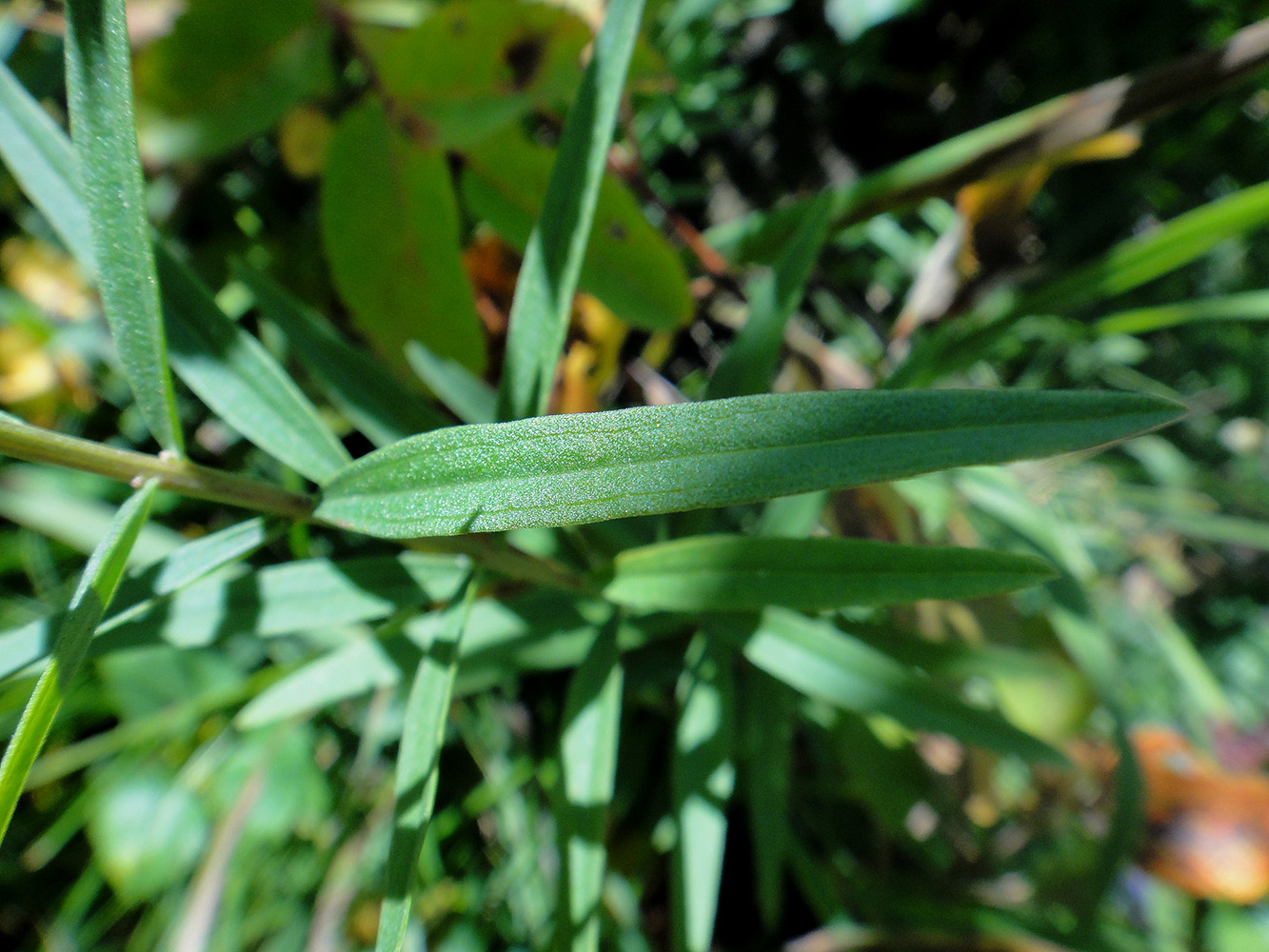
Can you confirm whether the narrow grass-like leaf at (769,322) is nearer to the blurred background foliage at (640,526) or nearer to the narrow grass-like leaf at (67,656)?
the blurred background foliage at (640,526)

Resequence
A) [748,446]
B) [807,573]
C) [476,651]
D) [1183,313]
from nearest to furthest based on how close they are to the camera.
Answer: [748,446] → [807,573] → [476,651] → [1183,313]

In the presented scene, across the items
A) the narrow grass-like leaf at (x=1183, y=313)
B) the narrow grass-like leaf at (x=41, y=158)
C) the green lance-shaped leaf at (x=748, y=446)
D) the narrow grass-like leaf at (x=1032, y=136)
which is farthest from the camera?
the narrow grass-like leaf at (x=1183, y=313)

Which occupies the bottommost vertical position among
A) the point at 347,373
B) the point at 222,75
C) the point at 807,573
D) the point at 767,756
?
the point at 767,756

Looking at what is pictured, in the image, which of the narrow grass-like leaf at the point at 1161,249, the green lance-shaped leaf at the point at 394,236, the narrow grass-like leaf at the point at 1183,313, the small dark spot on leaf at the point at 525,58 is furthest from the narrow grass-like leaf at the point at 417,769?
the narrow grass-like leaf at the point at 1183,313

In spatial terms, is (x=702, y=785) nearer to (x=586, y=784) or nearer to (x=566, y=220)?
(x=586, y=784)

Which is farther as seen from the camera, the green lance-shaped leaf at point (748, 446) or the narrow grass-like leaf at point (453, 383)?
the narrow grass-like leaf at point (453, 383)

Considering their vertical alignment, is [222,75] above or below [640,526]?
above

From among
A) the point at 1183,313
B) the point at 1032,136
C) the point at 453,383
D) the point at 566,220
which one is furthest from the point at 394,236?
the point at 1183,313

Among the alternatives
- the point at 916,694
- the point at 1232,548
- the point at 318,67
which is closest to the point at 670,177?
the point at 318,67
